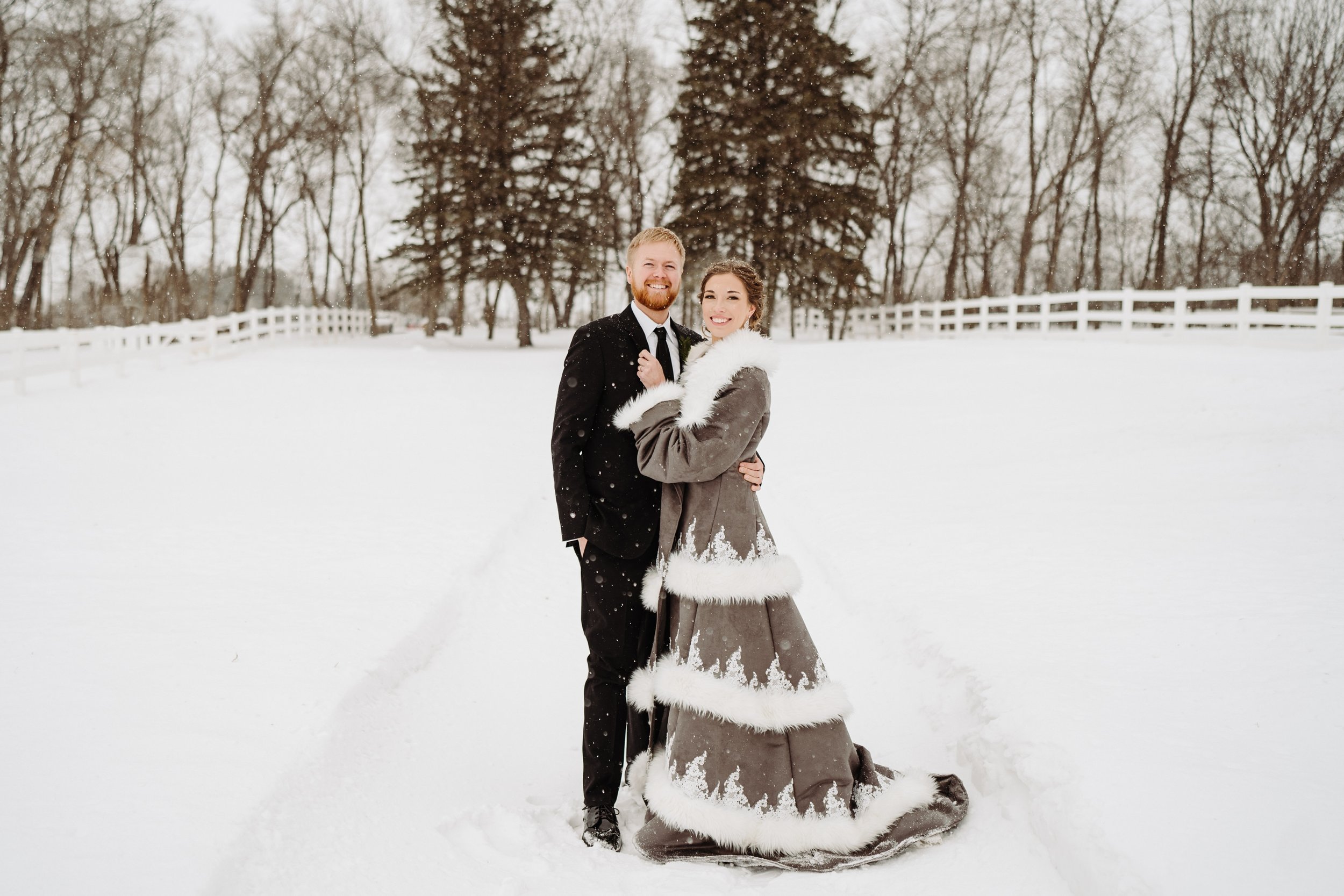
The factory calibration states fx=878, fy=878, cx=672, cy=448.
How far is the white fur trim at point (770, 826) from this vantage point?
3109mm

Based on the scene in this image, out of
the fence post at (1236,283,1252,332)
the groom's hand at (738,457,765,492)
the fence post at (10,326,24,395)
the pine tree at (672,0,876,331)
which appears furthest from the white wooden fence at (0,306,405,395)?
the fence post at (1236,283,1252,332)

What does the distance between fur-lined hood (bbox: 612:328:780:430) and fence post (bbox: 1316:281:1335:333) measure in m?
14.0

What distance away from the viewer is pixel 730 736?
10.4 ft

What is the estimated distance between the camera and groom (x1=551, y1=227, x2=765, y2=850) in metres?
3.24

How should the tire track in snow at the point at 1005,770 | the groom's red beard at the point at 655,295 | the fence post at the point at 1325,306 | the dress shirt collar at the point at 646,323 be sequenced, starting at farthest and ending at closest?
the fence post at the point at 1325,306 → the dress shirt collar at the point at 646,323 → the groom's red beard at the point at 655,295 → the tire track in snow at the point at 1005,770

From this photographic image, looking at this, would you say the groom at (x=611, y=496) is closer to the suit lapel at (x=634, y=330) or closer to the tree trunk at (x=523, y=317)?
the suit lapel at (x=634, y=330)

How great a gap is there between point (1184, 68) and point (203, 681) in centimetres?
3256

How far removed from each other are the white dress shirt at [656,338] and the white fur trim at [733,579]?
2.37 feet

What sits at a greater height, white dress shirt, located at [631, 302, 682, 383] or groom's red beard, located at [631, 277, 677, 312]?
groom's red beard, located at [631, 277, 677, 312]

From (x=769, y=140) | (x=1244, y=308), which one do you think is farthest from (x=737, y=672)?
(x=769, y=140)

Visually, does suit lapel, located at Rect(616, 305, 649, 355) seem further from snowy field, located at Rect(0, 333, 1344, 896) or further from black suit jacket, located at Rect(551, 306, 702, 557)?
snowy field, located at Rect(0, 333, 1344, 896)

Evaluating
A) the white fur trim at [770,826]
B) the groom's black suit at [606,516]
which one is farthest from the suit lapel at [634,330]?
the white fur trim at [770,826]

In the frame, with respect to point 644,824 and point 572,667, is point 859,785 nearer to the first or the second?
point 644,824

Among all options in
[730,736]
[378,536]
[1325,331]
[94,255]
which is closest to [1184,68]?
[1325,331]
